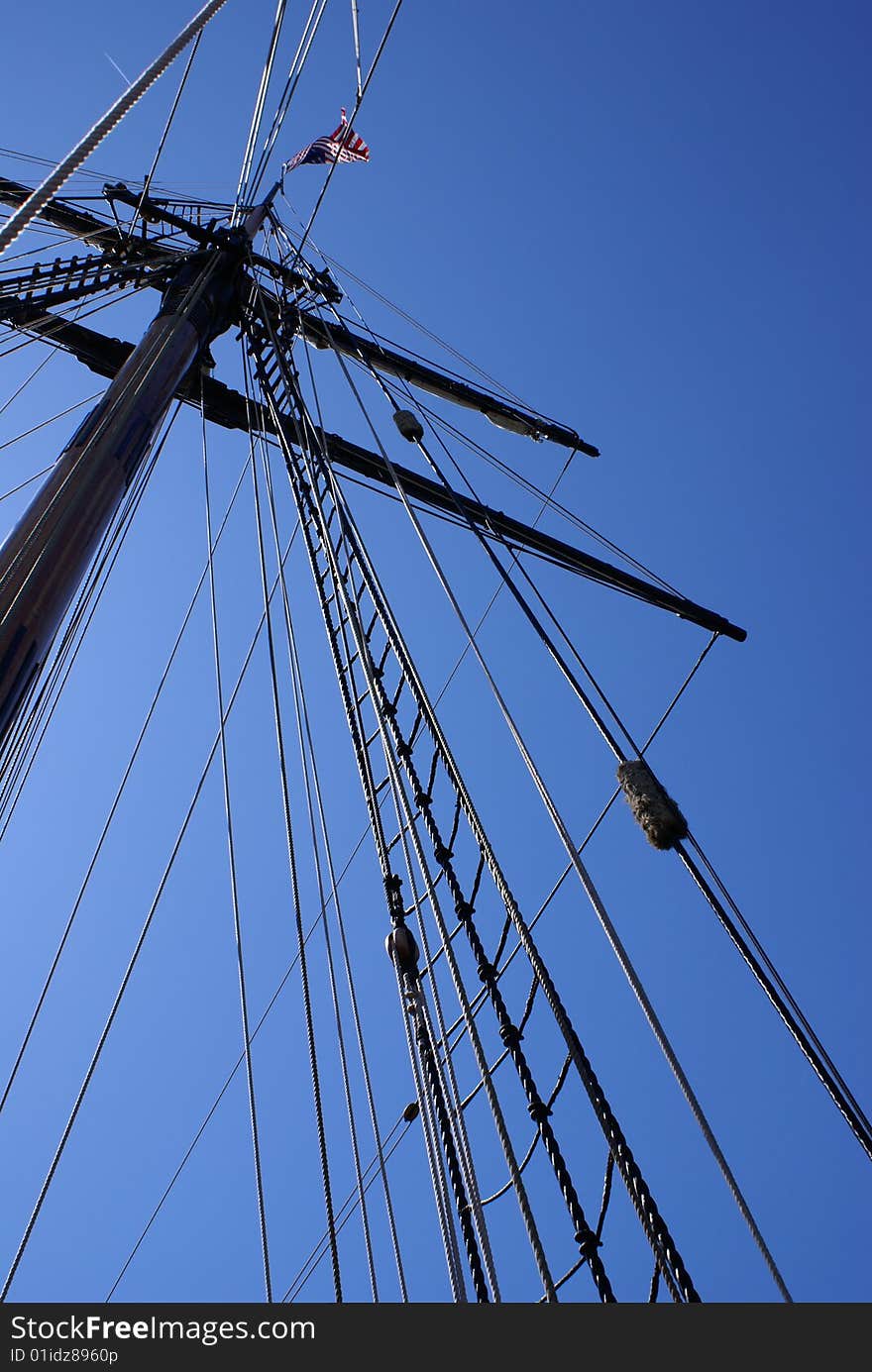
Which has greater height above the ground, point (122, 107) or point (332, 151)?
point (332, 151)

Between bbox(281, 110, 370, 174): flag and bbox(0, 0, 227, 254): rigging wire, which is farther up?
bbox(281, 110, 370, 174): flag

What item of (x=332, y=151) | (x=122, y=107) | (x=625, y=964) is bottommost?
(x=625, y=964)

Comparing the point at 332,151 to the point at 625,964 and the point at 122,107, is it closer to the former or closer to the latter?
the point at 122,107

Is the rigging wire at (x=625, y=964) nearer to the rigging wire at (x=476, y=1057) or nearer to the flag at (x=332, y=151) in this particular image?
the rigging wire at (x=476, y=1057)

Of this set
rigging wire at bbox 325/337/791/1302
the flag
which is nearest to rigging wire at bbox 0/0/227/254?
rigging wire at bbox 325/337/791/1302

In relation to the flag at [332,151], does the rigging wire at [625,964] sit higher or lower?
lower

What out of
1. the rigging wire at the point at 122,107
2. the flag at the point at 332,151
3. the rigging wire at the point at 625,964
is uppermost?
the flag at the point at 332,151

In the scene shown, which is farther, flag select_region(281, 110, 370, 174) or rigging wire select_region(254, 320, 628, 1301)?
flag select_region(281, 110, 370, 174)

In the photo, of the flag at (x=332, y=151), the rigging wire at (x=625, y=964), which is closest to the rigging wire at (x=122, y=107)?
the rigging wire at (x=625, y=964)

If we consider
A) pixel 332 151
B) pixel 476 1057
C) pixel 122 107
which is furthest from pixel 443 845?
pixel 332 151

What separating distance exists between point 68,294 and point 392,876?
6.56 m

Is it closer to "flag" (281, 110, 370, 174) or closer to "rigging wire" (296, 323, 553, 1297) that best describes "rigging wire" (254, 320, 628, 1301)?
"rigging wire" (296, 323, 553, 1297)
